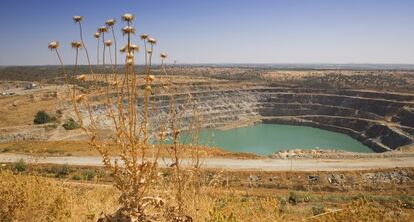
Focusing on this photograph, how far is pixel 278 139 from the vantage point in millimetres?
55219

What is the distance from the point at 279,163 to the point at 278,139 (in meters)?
28.2

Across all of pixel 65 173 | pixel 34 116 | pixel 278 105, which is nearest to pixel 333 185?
pixel 65 173

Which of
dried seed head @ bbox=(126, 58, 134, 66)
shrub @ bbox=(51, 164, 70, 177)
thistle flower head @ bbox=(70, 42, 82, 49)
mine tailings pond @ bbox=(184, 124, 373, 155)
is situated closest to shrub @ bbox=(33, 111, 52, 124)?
mine tailings pond @ bbox=(184, 124, 373, 155)

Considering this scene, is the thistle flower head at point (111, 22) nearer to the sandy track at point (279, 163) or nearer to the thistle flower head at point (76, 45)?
the thistle flower head at point (76, 45)

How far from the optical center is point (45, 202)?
530 centimetres

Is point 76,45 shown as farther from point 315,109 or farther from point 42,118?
point 315,109

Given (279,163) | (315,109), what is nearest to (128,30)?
(279,163)

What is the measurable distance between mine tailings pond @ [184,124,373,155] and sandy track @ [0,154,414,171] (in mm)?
17853

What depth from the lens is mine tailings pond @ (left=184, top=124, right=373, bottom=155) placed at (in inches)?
1918

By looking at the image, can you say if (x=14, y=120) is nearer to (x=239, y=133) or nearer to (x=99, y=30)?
(x=239, y=133)

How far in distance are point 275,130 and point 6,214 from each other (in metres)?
59.1

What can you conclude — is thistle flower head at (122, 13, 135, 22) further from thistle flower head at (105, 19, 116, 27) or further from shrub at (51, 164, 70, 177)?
shrub at (51, 164, 70, 177)

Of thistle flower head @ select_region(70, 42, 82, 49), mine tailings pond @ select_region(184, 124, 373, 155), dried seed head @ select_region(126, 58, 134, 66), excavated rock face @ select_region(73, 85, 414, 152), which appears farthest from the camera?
excavated rock face @ select_region(73, 85, 414, 152)

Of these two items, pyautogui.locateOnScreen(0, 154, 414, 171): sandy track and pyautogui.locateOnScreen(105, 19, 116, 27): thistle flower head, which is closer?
pyautogui.locateOnScreen(105, 19, 116, 27): thistle flower head
